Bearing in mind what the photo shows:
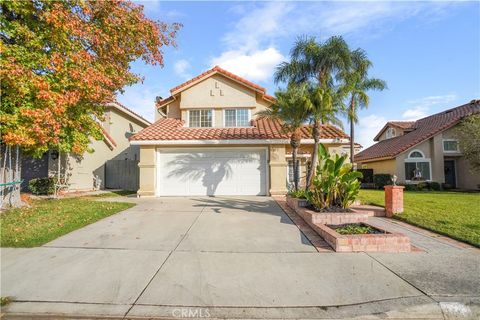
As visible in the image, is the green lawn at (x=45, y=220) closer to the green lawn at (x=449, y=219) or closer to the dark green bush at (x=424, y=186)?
the green lawn at (x=449, y=219)

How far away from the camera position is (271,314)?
10.5 feet

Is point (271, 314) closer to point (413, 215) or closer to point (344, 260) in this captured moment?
point (344, 260)

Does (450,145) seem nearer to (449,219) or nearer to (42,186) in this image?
(449,219)

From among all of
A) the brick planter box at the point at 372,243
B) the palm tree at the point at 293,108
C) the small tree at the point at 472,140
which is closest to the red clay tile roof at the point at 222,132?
the palm tree at the point at 293,108

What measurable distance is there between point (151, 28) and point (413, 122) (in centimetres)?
2680

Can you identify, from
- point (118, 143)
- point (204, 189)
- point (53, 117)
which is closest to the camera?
point (53, 117)


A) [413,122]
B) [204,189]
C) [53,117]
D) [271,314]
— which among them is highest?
[413,122]

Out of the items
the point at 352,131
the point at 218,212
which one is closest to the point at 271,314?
the point at 218,212

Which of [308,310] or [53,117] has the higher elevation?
[53,117]

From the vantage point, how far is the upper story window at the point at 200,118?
14920 mm

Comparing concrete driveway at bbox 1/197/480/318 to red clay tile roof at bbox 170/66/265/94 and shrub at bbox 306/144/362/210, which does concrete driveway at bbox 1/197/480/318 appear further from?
red clay tile roof at bbox 170/66/265/94

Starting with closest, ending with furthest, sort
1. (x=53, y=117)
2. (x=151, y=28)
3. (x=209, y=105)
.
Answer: (x=53, y=117), (x=151, y=28), (x=209, y=105)

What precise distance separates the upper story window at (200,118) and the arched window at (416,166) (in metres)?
15.3

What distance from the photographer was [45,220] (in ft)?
24.3
